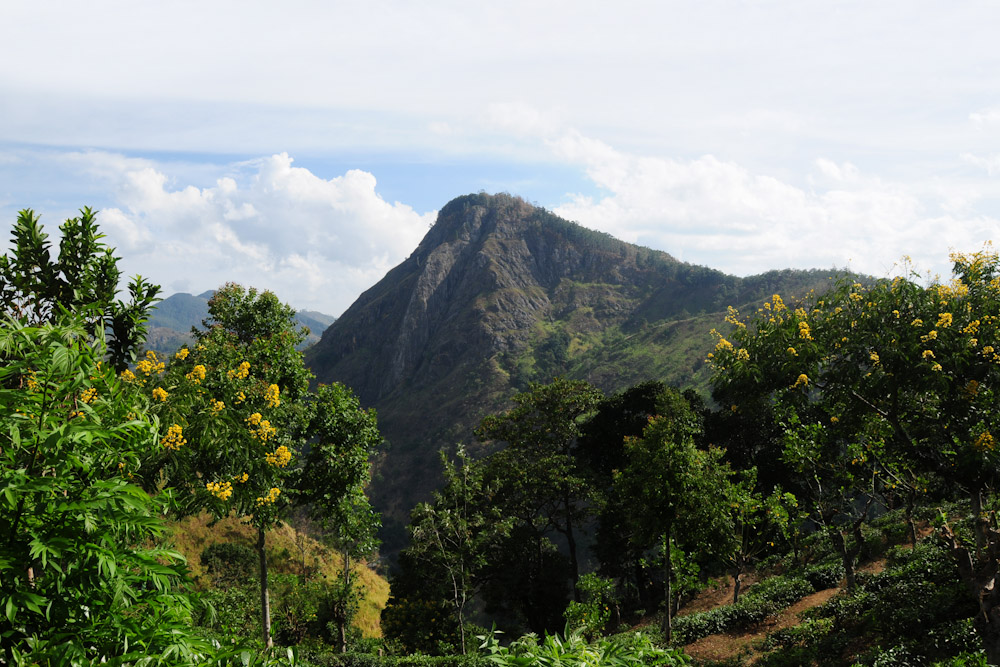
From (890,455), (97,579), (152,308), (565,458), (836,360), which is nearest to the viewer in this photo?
(97,579)

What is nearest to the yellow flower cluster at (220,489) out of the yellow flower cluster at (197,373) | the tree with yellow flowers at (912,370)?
the yellow flower cluster at (197,373)

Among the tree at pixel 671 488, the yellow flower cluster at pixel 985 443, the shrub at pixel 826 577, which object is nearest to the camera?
the yellow flower cluster at pixel 985 443

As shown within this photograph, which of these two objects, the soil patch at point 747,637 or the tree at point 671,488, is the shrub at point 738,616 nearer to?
the soil patch at point 747,637

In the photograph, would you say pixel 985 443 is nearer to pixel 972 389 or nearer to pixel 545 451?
pixel 972 389

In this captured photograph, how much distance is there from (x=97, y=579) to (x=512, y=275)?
6386 inches

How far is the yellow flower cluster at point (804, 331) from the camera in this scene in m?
9.62

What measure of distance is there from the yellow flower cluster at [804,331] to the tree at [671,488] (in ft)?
14.2

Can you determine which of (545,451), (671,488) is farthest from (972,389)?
(545,451)

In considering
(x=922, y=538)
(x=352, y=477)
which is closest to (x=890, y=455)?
(x=922, y=538)

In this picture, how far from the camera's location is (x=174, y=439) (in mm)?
6855

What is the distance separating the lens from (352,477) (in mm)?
13125

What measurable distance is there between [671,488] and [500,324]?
427 ft

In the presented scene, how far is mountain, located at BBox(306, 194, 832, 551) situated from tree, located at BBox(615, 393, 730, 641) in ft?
251

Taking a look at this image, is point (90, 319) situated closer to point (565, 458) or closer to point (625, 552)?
point (565, 458)
